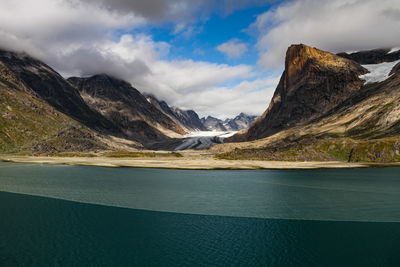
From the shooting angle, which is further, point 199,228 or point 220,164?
point 220,164

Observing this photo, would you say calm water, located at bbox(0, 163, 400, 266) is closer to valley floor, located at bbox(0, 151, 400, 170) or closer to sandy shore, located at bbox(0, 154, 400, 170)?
sandy shore, located at bbox(0, 154, 400, 170)

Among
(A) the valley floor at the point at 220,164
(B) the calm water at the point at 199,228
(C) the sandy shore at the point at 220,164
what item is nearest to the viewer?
(B) the calm water at the point at 199,228

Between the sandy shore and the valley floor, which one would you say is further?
the sandy shore

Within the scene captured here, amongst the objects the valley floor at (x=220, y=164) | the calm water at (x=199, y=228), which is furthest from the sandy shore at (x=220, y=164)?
the calm water at (x=199, y=228)

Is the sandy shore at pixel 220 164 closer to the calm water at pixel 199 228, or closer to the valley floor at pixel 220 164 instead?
the valley floor at pixel 220 164

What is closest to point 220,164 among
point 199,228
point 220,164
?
point 220,164

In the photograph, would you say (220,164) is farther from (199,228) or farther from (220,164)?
(199,228)

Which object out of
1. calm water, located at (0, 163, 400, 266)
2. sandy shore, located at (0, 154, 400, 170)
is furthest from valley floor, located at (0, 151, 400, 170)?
calm water, located at (0, 163, 400, 266)

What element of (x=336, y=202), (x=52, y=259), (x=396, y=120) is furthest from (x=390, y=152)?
(x=52, y=259)
